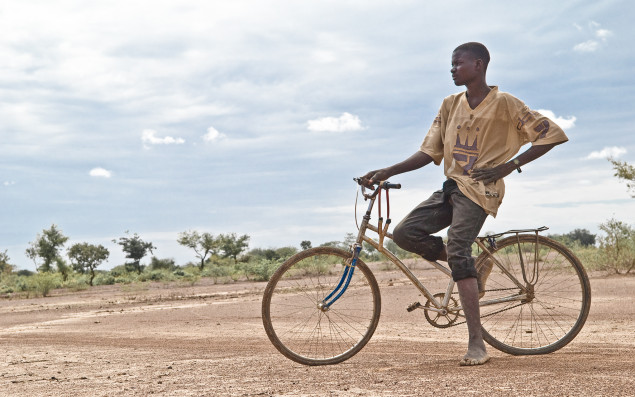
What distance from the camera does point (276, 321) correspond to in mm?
5750

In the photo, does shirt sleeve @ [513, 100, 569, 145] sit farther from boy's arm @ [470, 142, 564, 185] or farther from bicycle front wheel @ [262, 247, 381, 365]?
bicycle front wheel @ [262, 247, 381, 365]

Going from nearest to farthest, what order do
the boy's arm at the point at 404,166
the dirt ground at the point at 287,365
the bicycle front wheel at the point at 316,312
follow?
the dirt ground at the point at 287,365 → the bicycle front wheel at the point at 316,312 → the boy's arm at the point at 404,166

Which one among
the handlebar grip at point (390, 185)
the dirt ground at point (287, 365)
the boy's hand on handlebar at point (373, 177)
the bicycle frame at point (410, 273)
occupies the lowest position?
the dirt ground at point (287, 365)

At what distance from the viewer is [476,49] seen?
5246 millimetres

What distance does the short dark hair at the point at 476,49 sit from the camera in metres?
5.23

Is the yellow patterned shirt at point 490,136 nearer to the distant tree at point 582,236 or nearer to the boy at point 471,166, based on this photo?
the boy at point 471,166

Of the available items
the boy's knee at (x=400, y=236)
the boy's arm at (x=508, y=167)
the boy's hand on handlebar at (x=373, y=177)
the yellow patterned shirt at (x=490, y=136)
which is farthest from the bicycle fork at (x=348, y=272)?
the boy's arm at (x=508, y=167)

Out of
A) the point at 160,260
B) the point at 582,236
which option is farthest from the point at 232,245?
the point at 582,236

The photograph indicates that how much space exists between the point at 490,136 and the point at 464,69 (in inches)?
22.4

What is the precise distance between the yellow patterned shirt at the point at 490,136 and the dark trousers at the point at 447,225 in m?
0.10

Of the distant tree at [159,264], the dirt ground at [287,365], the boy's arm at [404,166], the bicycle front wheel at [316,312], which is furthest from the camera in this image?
the distant tree at [159,264]

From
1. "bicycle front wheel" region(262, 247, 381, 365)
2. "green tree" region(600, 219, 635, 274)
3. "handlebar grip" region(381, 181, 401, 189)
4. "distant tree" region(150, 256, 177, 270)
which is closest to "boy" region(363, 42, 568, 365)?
"handlebar grip" region(381, 181, 401, 189)

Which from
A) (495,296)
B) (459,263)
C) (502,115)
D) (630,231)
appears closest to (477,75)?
(502,115)

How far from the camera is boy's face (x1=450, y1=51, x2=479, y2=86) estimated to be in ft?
17.0
